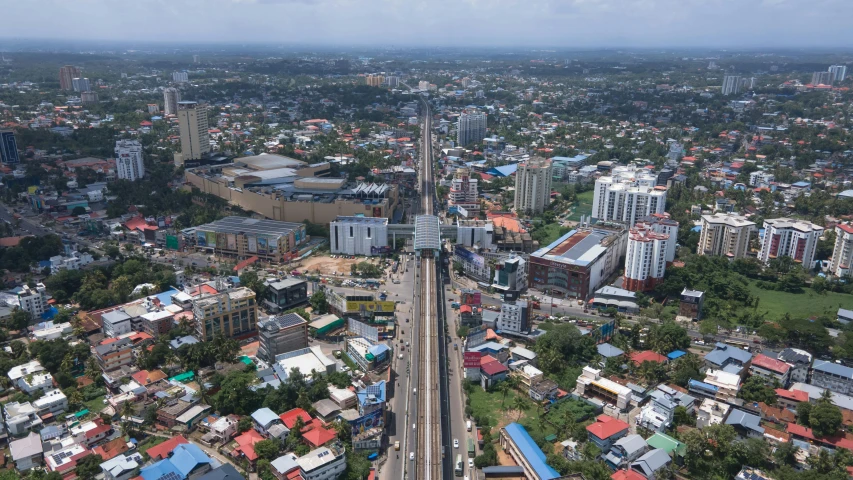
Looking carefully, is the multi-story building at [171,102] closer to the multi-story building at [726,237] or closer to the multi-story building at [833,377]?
the multi-story building at [726,237]

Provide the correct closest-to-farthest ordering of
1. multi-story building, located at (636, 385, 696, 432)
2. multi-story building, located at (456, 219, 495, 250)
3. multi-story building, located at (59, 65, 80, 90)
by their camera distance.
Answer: multi-story building, located at (636, 385, 696, 432), multi-story building, located at (456, 219, 495, 250), multi-story building, located at (59, 65, 80, 90)

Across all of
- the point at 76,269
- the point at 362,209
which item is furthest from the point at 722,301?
the point at 76,269

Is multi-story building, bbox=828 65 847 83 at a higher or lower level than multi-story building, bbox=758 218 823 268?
higher

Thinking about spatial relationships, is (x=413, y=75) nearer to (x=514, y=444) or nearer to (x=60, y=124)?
(x=60, y=124)

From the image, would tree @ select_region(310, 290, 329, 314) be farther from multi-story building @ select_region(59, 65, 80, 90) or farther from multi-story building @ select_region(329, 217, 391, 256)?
multi-story building @ select_region(59, 65, 80, 90)

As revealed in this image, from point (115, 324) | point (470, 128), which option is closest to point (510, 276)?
point (115, 324)

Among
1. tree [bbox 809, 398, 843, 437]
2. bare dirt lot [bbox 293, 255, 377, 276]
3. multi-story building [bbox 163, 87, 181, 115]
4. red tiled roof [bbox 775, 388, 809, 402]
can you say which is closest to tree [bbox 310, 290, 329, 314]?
bare dirt lot [bbox 293, 255, 377, 276]

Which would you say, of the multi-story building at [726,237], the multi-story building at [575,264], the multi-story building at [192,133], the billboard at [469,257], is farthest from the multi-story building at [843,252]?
the multi-story building at [192,133]
